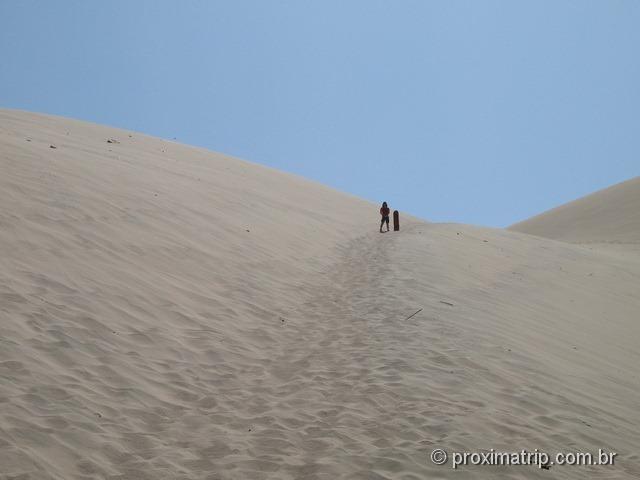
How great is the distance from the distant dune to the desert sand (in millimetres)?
17067

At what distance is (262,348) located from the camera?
7.60 metres

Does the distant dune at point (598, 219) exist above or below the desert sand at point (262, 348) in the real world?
above

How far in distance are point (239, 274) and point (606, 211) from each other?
106 ft

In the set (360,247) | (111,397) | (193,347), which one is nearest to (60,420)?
(111,397)

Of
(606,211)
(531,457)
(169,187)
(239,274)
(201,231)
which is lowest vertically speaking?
(531,457)

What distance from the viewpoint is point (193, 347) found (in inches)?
280

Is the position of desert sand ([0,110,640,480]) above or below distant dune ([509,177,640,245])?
below

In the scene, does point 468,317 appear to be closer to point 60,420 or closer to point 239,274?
point 239,274

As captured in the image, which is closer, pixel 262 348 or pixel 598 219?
pixel 262 348

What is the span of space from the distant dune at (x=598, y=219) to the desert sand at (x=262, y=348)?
1707cm

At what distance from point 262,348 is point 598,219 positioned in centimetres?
3301

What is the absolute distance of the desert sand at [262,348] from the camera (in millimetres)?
4801

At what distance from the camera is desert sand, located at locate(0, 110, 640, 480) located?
15.8 ft

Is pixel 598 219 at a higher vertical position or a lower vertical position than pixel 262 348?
higher
